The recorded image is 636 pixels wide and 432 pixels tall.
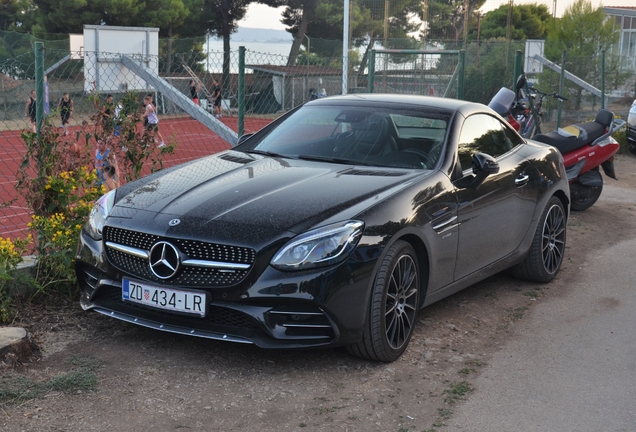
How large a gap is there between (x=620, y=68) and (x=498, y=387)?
2075 cm

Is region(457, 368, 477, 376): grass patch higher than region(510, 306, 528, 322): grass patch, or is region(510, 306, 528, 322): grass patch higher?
region(457, 368, 477, 376): grass patch

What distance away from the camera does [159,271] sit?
4598mm

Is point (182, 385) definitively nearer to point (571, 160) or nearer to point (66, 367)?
point (66, 367)

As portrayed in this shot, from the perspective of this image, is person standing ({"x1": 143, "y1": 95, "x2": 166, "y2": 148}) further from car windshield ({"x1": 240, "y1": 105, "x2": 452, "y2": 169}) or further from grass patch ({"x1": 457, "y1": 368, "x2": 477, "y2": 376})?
grass patch ({"x1": 457, "y1": 368, "x2": 477, "y2": 376})

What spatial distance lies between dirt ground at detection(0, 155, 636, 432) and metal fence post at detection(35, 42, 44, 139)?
1.49 metres

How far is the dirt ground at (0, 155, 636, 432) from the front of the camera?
4.09m

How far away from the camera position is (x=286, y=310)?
4457 mm

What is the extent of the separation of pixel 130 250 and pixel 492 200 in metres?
2.52

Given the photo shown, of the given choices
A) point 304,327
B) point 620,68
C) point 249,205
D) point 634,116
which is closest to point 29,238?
point 249,205

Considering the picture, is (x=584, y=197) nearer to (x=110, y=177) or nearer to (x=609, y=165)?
(x=609, y=165)

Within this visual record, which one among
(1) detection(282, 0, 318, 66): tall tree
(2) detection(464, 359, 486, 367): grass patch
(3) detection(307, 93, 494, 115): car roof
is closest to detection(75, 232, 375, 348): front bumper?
(2) detection(464, 359, 486, 367): grass patch

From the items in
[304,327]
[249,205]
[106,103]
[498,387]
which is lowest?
[498,387]

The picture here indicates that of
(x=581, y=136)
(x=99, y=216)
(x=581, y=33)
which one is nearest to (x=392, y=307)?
(x=99, y=216)

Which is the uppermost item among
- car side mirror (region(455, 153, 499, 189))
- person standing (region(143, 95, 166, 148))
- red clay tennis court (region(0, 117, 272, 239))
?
person standing (region(143, 95, 166, 148))
